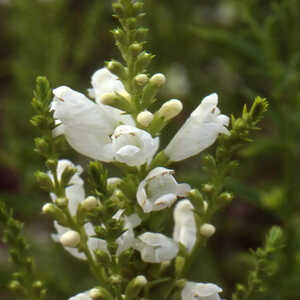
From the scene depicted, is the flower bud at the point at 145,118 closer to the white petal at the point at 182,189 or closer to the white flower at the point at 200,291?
the white petal at the point at 182,189

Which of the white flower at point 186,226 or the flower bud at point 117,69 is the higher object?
the flower bud at point 117,69

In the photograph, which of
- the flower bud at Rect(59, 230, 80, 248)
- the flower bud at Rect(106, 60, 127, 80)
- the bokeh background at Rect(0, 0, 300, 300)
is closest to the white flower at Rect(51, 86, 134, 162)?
the flower bud at Rect(106, 60, 127, 80)

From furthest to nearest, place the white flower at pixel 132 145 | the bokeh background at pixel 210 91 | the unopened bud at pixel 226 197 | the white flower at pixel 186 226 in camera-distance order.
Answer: the bokeh background at pixel 210 91 → the white flower at pixel 186 226 → the unopened bud at pixel 226 197 → the white flower at pixel 132 145

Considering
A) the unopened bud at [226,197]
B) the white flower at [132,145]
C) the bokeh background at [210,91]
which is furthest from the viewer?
the bokeh background at [210,91]

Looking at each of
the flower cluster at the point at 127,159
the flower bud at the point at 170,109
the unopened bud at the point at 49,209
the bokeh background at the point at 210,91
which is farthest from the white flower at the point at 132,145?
the bokeh background at the point at 210,91

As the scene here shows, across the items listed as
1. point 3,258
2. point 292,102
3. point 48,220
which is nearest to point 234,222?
point 292,102
